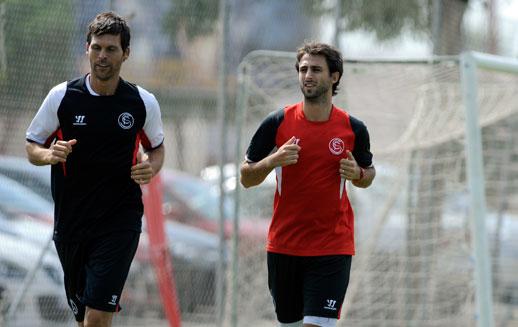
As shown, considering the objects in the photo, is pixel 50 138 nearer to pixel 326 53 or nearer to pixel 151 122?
pixel 151 122

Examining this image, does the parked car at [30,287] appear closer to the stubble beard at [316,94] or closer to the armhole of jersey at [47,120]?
the armhole of jersey at [47,120]

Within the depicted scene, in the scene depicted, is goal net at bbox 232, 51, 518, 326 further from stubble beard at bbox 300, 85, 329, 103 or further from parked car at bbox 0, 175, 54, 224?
stubble beard at bbox 300, 85, 329, 103

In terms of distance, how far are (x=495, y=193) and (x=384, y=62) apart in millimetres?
2432

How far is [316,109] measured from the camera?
268 inches

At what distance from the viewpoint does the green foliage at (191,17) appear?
33.6 feet

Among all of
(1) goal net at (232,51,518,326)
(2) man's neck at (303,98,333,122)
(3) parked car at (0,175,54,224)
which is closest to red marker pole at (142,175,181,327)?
(1) goal net at (232,51,518,326)

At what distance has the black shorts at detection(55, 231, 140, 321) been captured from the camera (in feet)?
21.5

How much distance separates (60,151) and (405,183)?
16.3 feet

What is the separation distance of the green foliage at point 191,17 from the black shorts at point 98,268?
153 inches

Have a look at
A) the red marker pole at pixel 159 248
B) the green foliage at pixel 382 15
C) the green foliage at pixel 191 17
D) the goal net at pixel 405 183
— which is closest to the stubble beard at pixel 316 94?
the red marker pole at pixel 159 248

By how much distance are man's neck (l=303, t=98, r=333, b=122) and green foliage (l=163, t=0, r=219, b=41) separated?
12.0ft

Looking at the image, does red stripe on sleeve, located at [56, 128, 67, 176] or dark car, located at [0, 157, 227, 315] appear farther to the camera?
dark car, located at [0, 157, 227, 315]

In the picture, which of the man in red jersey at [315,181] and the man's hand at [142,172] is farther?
the man in red jersey at [315,181]

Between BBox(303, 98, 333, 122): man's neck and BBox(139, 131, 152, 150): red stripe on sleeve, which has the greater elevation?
BBox(303, 98, 333, 122): man's neck
